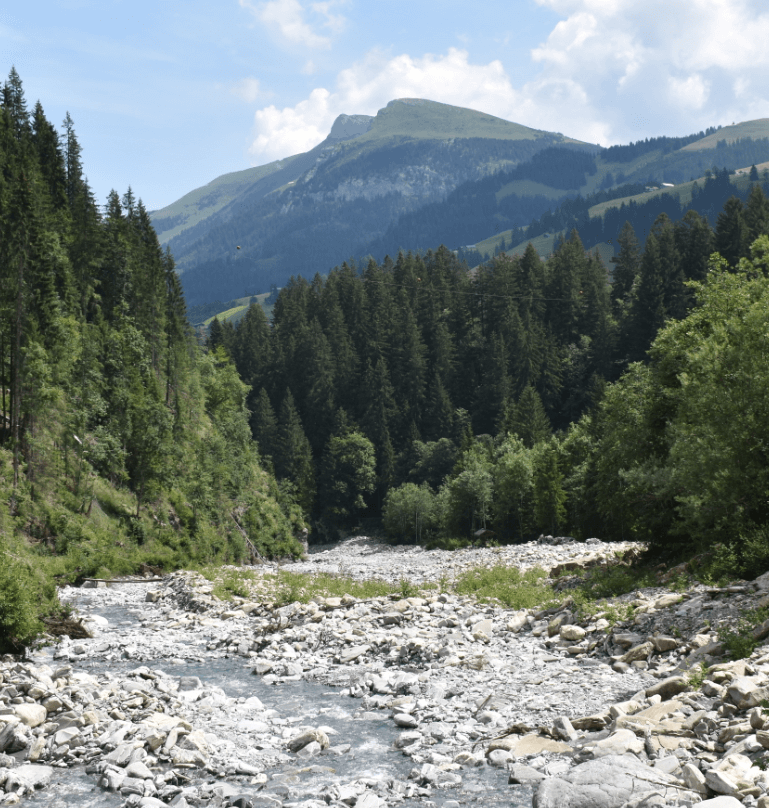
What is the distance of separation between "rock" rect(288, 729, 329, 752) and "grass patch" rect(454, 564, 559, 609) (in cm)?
1265

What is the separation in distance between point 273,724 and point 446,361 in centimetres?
12830

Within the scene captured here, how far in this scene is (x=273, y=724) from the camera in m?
14.0

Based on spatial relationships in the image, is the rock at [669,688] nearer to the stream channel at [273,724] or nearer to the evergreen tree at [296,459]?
the stream channel at [273,724]

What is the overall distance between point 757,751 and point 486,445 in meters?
106

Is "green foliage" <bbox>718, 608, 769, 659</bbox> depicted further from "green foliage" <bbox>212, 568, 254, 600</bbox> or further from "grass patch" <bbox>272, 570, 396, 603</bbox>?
"green foliage" <bbox>212, 568, 254, 600</bbox>

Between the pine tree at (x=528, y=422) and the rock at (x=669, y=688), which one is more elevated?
the rock at (x=669, y=688)

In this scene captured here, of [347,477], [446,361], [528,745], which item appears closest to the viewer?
[528,745]

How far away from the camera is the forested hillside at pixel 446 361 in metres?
114

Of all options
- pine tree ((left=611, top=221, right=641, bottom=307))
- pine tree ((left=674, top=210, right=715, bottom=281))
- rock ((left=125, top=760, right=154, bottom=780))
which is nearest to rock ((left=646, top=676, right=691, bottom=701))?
rock ((left=125, top=760, right=154, bottom=780))

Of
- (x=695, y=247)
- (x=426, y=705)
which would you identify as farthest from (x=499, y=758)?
(x=695, y=247)

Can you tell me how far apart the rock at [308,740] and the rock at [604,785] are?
4360 mm

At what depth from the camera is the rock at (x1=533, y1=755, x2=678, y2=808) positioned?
893 cm

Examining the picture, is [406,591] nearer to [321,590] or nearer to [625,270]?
[321,590]

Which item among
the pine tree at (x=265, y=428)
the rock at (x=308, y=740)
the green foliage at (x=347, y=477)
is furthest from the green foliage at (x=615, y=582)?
the pine tree at (x=265, y=428)
